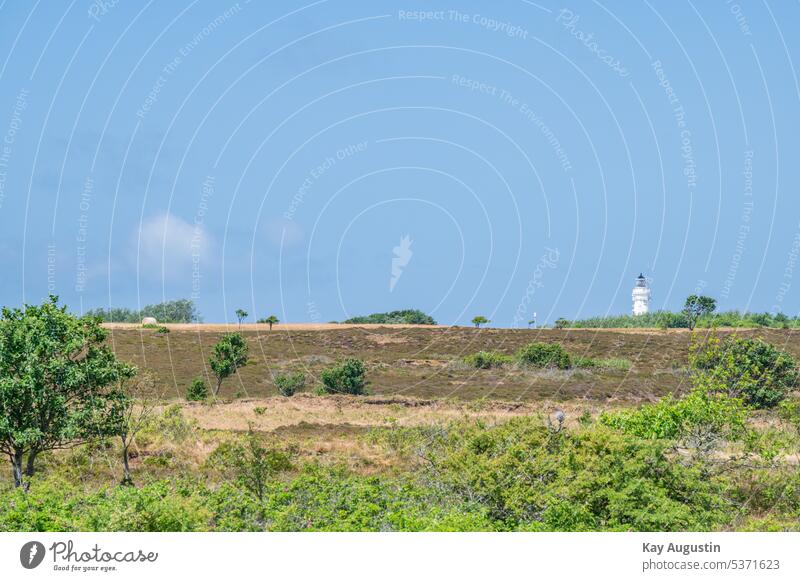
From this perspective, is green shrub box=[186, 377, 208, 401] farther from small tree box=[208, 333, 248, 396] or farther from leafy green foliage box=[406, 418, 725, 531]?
A: leafy green foliage box=[406, 418, 725, 531]

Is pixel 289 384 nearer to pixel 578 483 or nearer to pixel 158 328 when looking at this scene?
pixel 158 328

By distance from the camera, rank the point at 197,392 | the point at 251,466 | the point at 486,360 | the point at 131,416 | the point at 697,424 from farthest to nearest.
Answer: the point at 486,360 < the point at 197,392 < the point at 131,416 < the point at 697,424 < the point at 251,466

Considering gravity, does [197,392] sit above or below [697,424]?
above

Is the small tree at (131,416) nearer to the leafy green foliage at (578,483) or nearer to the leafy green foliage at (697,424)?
the leafy green foliage at (578,483)
